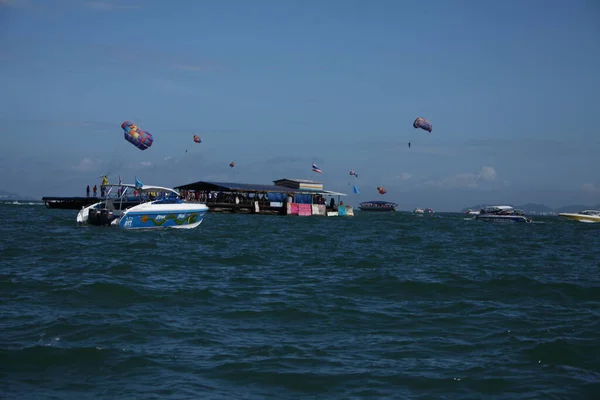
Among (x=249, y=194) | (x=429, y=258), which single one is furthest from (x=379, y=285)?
(x=249, y=194)

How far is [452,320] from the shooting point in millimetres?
12422

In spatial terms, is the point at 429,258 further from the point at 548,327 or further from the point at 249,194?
the point at 249,194

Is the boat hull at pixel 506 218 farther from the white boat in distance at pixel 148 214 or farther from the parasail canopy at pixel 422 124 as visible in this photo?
the white boat in distance at pixel 148 214

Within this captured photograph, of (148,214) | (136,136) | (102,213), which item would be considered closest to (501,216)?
(136,136)

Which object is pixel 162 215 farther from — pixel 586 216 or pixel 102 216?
pixel 586 216

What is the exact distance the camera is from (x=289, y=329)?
37.2 feet

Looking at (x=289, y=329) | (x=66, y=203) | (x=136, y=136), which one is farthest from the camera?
(x=66, y=203)

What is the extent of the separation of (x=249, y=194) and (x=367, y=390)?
2697 inches

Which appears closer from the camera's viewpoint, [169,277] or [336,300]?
[336,300]

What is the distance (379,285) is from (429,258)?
8.54 metres

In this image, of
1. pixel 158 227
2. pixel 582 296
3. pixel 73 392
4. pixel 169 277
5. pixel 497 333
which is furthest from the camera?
pixel 158 227

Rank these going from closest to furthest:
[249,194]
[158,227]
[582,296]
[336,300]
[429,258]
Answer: [336,300] < [582,296] < [429,258] < [158,227] < [249,194]

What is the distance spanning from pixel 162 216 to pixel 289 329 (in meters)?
24.7

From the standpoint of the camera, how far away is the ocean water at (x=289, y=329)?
8.31m
